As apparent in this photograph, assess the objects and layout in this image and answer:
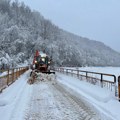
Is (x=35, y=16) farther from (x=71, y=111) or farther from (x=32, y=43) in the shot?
(x=71, y=111)

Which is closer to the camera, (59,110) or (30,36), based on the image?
(59,110)

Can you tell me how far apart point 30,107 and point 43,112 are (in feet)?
3.79

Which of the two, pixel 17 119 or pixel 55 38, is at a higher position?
pixel 55 38

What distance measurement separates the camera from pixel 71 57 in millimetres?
140625

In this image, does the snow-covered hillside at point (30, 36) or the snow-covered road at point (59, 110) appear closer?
the snow-covered road at point (59, 110)

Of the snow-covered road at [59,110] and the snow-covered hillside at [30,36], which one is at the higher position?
the snow-covered hillside at [30,36]

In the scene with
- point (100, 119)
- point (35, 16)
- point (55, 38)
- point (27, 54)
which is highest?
point (35, 16)

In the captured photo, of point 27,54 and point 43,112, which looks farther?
point 27,54

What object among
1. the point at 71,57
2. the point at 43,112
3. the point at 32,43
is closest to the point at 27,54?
the point at 32,43

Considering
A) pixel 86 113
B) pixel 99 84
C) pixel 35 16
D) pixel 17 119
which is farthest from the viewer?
pixel 35 16

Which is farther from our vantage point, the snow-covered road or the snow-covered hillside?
the snow-covered hillside

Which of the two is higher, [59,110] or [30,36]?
[30,36]

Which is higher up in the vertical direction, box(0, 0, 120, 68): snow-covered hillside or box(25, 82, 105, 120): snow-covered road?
box(0, 0, 120, 68): snow-covered hillside

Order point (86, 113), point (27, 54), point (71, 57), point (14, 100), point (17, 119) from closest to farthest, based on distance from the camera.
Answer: point (17, 119)
point (86, 113)
point (14, 100)
point (27, 54)
point (71, 57)
